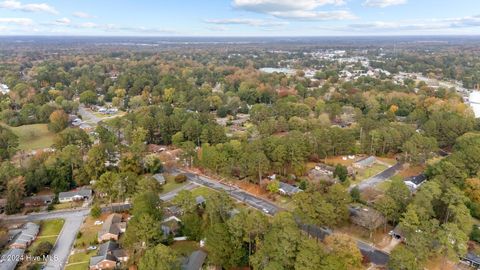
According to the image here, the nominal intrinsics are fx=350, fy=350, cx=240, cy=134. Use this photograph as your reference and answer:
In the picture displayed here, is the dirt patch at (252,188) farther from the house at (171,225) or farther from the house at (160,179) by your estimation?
the house at (171,225)

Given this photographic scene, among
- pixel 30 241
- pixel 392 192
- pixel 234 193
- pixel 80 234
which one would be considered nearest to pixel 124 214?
pixel 80 234

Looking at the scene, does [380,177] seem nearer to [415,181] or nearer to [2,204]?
[415,181]

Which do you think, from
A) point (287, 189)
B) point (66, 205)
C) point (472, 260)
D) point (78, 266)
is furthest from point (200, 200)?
point (472, 260)

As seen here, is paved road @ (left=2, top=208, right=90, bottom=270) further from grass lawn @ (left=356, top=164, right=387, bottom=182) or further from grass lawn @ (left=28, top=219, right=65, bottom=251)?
grass lawn @ (left=356, top=164, right=387, bottom=182)

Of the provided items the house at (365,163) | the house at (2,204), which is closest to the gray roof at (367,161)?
the house at (365,163)

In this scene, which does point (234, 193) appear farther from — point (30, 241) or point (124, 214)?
point (30, 241)

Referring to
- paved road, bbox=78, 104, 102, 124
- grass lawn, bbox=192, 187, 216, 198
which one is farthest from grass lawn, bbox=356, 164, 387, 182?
paved road, bbox=78, 104, 102, 124

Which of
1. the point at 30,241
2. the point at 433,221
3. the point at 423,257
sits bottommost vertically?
the point at 30,241
